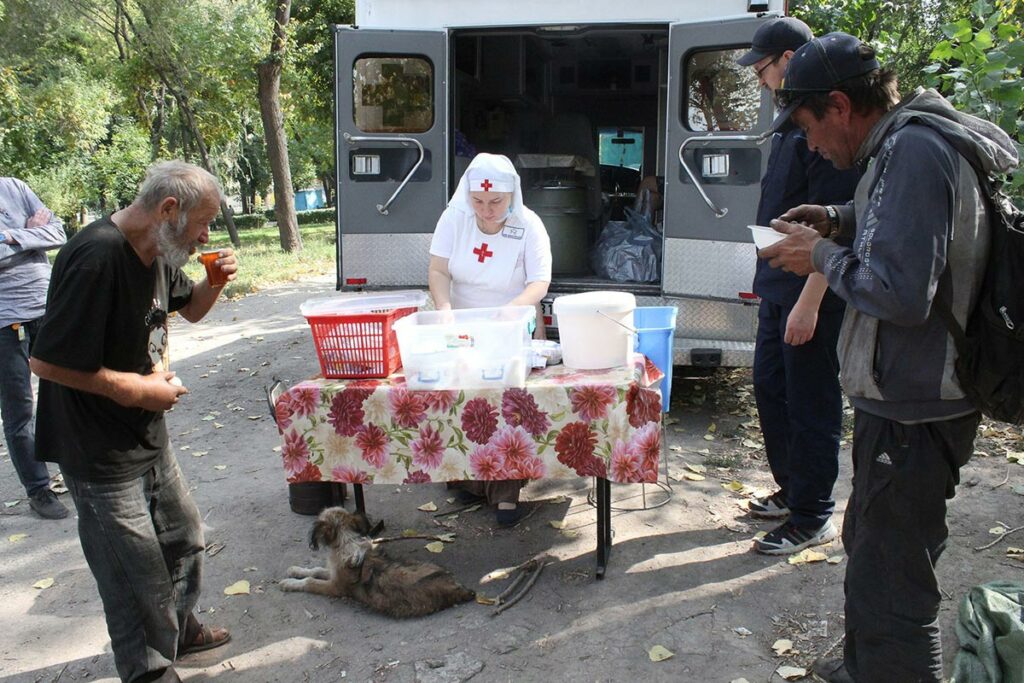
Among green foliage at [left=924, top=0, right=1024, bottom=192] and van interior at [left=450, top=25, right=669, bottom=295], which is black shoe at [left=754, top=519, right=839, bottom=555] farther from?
van interior at [left=450, top=25, right=669, bottom=295]

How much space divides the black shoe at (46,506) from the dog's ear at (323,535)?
2.04 meters

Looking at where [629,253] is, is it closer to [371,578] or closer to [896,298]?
[371,578]

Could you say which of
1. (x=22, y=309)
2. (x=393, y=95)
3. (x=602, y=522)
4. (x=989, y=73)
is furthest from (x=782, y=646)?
(x=393, y=95)

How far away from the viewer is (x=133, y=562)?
283 centimetres

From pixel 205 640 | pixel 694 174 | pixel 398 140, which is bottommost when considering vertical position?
pixel 205 640

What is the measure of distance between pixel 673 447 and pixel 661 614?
2.25 m

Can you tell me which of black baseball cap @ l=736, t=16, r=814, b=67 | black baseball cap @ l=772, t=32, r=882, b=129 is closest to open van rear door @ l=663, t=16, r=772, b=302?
black baseball cap @ l=736, t=16, r=814, b=67

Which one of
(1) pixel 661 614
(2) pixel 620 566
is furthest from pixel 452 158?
(1) pixel 661 614

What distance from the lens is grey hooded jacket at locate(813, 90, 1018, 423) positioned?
6.75 feet

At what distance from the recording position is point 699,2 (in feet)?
17.6

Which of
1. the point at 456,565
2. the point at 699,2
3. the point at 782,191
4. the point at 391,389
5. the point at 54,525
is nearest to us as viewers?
the point at 391,389

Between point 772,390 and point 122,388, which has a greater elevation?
point 122,388

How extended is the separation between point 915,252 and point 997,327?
32cm

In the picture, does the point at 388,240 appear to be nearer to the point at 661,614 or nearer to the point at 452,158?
the point at 452,158
